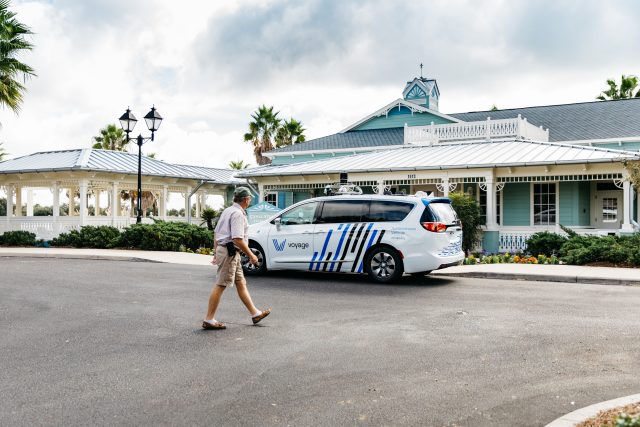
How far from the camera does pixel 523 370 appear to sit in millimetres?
5961

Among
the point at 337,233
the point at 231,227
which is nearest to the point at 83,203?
the point at 337,233

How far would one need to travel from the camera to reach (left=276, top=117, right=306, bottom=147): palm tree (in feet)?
147

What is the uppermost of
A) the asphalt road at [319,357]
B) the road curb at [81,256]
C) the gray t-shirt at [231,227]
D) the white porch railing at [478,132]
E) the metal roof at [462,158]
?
the white porch railing at [478,132]

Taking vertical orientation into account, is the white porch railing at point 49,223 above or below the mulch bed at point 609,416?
above

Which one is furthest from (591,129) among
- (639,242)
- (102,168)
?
(102,168)

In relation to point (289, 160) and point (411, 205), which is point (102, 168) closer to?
point (289, 160)

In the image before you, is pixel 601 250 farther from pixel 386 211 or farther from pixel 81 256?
pixel 81 256

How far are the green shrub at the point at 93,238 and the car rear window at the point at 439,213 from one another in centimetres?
1434

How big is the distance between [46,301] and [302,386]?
22.1 ft

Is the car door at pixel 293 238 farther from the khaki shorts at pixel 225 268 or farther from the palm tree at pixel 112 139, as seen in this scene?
the palm tree at pixel 112 139

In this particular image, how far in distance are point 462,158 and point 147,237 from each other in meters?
11.7

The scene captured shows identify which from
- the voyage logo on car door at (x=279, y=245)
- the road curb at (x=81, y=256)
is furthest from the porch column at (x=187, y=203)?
the voyage logo on car door at (x=279, y=245)

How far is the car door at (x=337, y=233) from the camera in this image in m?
13.0

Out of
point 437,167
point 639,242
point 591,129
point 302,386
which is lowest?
point 302,386
